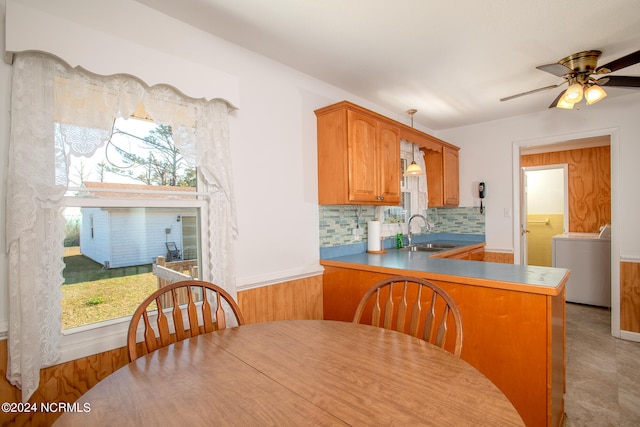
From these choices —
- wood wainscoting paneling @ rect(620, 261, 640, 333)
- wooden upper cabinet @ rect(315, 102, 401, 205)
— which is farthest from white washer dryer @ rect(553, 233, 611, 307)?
wooden upper cabinet @ rect(315, 102, 401, 205)

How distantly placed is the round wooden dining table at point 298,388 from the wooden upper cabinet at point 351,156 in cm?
139

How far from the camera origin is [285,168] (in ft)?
7.55

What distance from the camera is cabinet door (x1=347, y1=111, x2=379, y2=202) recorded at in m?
2.40

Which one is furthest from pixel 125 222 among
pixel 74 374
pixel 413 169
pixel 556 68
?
pixel 556 68

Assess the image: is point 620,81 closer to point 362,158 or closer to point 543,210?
point 362,158

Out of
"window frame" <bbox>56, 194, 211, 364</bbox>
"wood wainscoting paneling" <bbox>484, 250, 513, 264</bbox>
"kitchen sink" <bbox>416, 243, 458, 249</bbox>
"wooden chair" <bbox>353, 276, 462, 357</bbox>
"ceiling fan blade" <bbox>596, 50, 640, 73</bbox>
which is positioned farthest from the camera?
"wood wainscoting paneling" <bbox>484, 250, 513, 264</bbox>

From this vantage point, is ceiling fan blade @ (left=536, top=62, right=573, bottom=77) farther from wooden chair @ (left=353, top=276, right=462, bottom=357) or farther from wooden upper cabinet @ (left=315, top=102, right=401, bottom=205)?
wooden chair @ (left=353, top=276, right=462, bottom=357)

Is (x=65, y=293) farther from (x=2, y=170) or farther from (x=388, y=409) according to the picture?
(x=388, y=409)

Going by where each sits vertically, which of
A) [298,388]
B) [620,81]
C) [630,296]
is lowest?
[630,296]

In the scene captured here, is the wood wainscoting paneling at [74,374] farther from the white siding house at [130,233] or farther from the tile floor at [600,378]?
the tile floor at [600,378]

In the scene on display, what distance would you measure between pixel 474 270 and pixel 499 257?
2201mm

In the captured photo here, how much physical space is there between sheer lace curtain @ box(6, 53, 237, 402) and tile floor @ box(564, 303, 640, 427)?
9.16ft

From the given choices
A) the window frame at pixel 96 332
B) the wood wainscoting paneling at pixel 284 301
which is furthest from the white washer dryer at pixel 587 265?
the window frame at pixel 96 332

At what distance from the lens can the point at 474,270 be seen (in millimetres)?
1944
